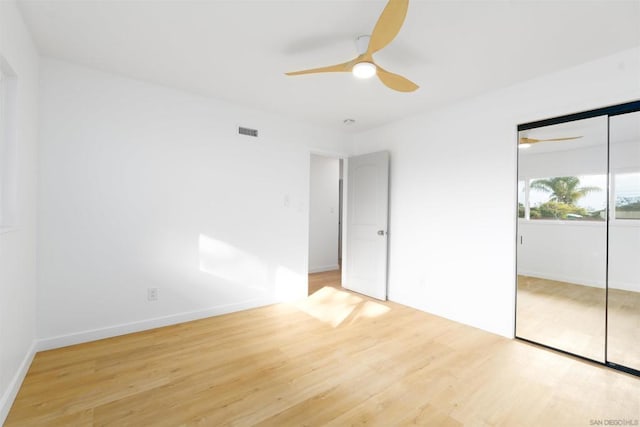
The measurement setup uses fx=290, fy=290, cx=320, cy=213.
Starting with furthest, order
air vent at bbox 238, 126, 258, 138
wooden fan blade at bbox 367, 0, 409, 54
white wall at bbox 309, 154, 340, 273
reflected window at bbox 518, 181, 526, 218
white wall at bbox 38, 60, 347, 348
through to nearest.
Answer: white wall at bbox 309, 154, 340, 273, air vent at bbox 238, 126, 258, 138, reflected window at bbox 518, 181, 526, 218, white wall at bbox 38, 60, 347, 348, wooden fan blade at bbox 367, 0, 409, 54

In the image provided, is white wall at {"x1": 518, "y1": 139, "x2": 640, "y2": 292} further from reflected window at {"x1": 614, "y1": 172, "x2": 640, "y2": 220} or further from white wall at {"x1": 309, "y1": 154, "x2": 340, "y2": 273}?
white wall at {"x1": 309, "y1": 154, "x2": 340, "y2": 273}

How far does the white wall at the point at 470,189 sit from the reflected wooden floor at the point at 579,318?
165 mm

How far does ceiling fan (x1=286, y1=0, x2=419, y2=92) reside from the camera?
1.55 metres

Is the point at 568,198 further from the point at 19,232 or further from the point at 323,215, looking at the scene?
the point at 19,232

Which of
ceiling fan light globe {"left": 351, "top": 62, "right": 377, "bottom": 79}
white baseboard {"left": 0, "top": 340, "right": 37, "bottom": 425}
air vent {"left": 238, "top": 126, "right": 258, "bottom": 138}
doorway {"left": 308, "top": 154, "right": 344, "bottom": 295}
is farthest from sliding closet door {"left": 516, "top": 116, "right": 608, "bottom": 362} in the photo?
white baseboard {"left": 0, "top": 340, "right": 37, "bottom": 425}

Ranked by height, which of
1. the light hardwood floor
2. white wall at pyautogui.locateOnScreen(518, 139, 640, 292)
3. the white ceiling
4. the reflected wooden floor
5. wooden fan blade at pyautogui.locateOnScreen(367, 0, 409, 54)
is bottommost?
the light hardwood floor

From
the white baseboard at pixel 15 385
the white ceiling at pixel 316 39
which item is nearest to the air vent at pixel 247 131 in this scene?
the white ceiling at pixel 316 39

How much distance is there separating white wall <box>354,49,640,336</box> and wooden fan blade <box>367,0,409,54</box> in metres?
1.88

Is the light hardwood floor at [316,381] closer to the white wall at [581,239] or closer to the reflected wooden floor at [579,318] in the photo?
the reflected wooden floor at [579,318]

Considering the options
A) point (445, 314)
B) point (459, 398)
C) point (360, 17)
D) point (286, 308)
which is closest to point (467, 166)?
point (445, 314)

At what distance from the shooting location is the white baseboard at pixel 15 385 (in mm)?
1708

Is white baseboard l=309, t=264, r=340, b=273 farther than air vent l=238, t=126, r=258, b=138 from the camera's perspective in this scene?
Yes

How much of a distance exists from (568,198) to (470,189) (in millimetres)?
850

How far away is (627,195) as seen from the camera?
2316 millimetres
